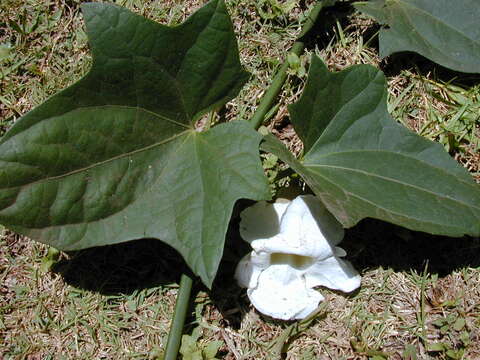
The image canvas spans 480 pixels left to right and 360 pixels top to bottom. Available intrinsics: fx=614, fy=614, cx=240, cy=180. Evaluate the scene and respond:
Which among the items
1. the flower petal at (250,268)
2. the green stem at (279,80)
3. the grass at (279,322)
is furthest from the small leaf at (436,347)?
the green stem at (279,80)

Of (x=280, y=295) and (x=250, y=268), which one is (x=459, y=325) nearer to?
(x=280, y=295)

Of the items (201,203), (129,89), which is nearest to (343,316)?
(201,203)

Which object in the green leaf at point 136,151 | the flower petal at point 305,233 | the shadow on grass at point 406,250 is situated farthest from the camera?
the shadow on grass at point 406,250

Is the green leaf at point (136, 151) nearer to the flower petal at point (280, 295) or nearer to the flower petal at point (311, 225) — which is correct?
the flower petal at point (311, 225)

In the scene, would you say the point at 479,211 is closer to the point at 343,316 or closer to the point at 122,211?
the point at 343,316

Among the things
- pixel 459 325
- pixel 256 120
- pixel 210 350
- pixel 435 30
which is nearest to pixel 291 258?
pixel 210 350
